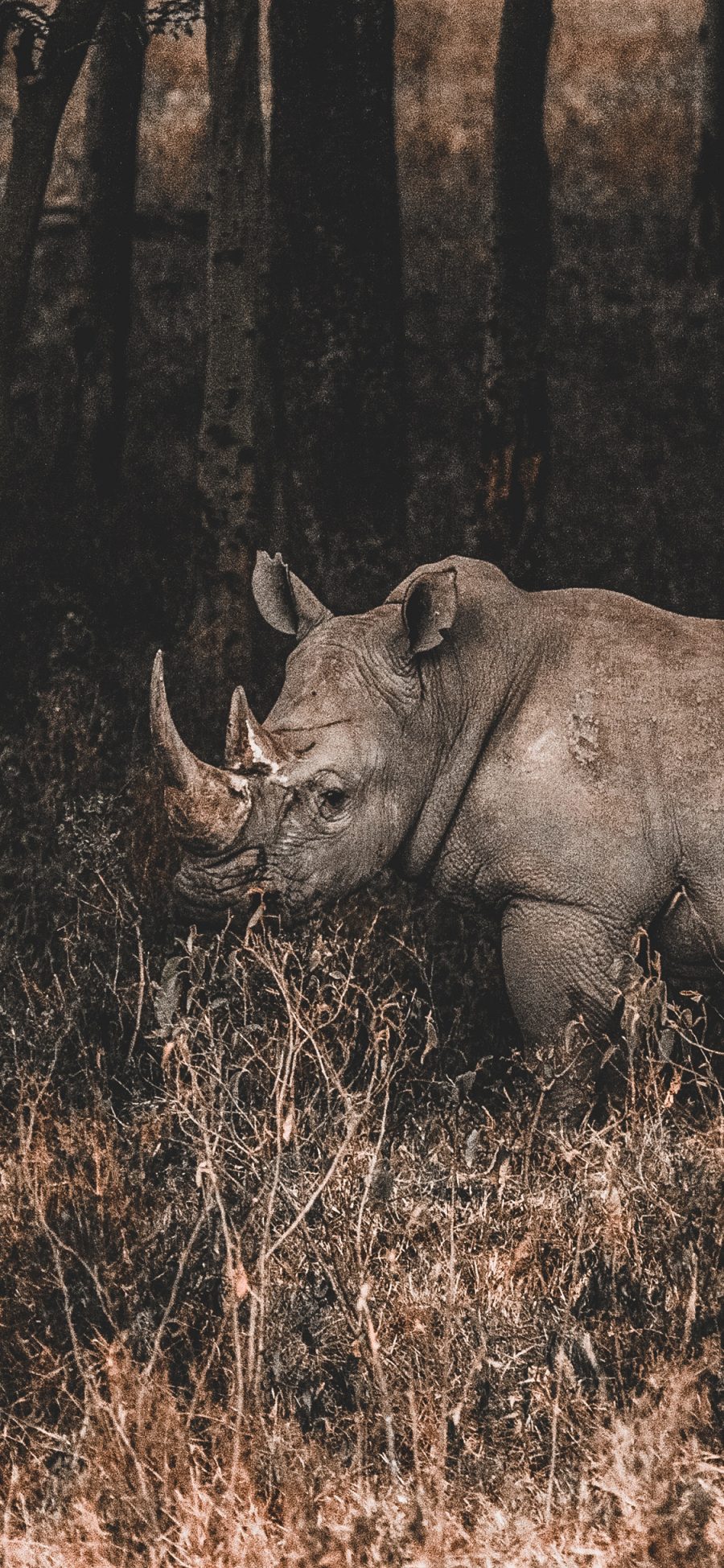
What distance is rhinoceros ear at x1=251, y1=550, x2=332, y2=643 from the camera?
6.95 metres

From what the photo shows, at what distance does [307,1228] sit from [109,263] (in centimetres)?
956

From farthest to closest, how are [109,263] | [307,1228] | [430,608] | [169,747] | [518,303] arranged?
[109,263], [518,303], [430,608], [169,747], [307,1228]

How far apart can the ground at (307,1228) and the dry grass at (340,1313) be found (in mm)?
12

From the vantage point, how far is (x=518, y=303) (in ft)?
36.4

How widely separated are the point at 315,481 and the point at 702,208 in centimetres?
295

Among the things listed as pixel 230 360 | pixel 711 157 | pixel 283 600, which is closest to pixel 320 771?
pixel 283 600

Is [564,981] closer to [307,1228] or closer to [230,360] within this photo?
[307,1228]

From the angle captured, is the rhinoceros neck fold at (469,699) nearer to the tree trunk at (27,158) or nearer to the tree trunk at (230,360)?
the tree trunk at (230,360)

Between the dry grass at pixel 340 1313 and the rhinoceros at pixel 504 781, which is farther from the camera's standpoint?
the rhinoceros at pixel 504 781

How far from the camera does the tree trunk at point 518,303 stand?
10484mm

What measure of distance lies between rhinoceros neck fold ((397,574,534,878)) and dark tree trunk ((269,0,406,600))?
214 inches

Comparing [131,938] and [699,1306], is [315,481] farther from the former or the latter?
[699,1306]

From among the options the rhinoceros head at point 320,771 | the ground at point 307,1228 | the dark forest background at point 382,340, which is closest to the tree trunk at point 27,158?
the dark forest background at point 382,340

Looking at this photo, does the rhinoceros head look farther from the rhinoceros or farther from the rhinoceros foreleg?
the rhinoceros foreleg
